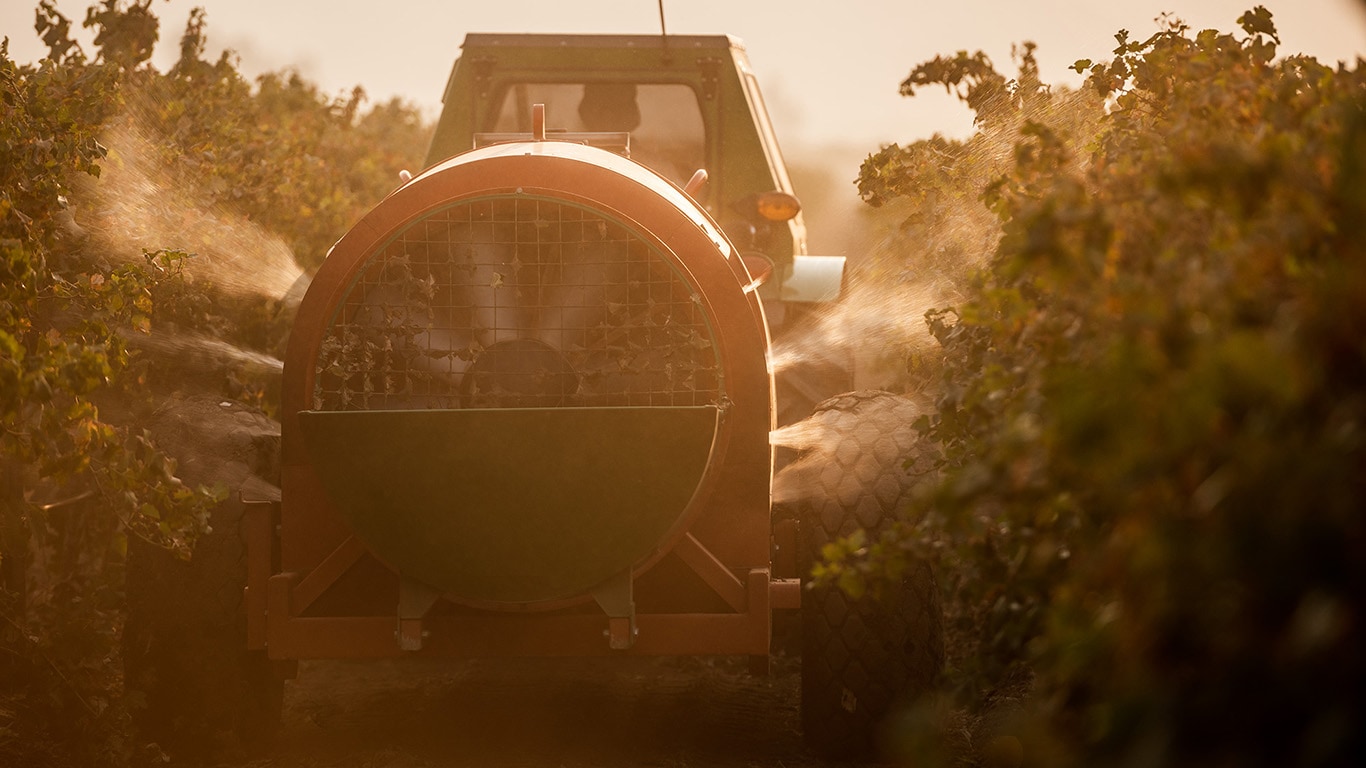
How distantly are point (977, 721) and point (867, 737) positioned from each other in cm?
89

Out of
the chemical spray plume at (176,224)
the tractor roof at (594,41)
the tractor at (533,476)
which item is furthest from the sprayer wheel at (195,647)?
the tractor roof at (594,41)

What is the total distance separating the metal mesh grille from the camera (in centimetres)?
430

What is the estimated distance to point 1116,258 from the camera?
7.61 ft

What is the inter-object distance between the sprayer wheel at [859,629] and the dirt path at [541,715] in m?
0.27

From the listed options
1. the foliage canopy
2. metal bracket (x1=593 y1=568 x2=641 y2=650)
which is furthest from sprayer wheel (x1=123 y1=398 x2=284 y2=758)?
the foliage canopy

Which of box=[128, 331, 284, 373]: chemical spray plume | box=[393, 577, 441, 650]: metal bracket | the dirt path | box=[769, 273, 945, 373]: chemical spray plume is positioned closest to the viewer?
box=[393, 577, 441, 650]: metal bracket

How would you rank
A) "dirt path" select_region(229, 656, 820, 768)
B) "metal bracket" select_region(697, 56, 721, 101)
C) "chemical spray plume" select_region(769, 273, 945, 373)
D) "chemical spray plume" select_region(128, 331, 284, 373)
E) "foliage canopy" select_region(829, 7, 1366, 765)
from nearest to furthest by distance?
"foliage canopy" select_region(829, 7, 1366, 765) < "dirt path" select_region(229, 656, 820, 768) < "chemical spray plume" select_region(769, 273, 945, 373) < "chemical spray plume" select_region(128, 331, 284, 373) < "metal bracket" select_region(697, 56, 721, 101)

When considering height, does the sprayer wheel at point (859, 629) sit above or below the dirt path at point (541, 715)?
above

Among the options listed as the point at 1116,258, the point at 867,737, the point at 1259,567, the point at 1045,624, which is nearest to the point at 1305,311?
the point at 1259,567

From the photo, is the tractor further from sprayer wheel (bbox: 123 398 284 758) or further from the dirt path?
the dirt path

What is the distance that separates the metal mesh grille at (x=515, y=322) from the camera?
4297mm

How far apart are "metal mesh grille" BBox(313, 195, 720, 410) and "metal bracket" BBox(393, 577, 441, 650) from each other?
53cm

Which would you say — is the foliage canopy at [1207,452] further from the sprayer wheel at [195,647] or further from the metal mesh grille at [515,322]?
the sprayer wheel at [195,647]

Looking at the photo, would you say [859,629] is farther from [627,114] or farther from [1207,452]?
[627,114]
